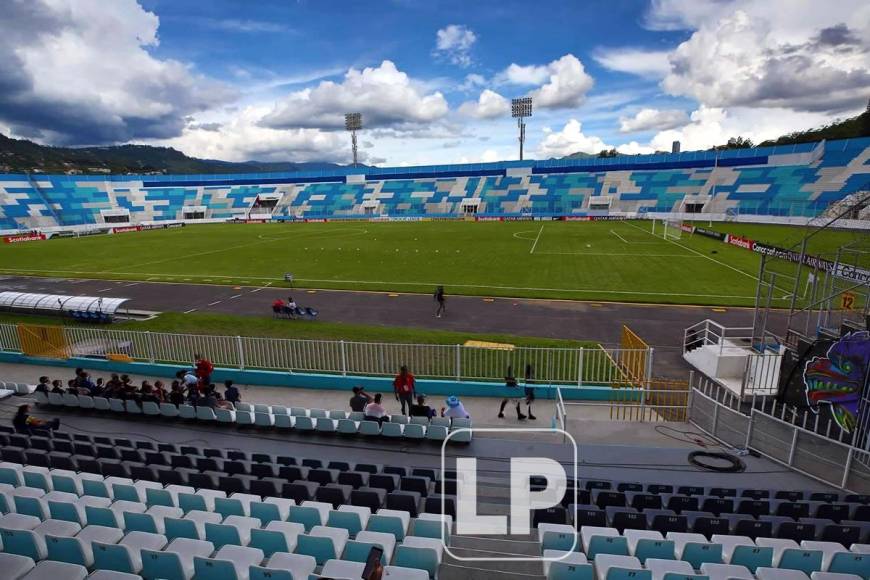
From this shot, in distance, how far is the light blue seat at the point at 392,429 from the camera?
10.0 m

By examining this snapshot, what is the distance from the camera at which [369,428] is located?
1016cm

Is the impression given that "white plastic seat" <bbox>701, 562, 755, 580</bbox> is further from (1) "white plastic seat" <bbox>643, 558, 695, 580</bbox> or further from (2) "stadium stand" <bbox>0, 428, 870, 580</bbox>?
(1) "white plastic seat" <bbox>643, 558, 695, 580</bbox>

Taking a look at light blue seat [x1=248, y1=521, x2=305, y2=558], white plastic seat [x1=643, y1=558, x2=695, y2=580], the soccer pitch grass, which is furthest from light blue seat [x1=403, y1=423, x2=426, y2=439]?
the soccer pitch grass

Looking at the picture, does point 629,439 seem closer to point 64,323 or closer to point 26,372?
point 26,372

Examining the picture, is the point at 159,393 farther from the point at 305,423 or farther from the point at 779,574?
the point at 779,574

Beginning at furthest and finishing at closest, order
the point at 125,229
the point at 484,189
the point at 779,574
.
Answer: the point at 484,189 → the point at 125,229 → the point at 779,574

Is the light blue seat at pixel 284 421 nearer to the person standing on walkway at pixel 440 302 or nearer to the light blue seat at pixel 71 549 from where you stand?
the light blue seat at pixel 71 549

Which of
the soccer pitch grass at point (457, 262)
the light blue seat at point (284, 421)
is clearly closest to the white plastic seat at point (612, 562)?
the light blue seat at point (284, 421)

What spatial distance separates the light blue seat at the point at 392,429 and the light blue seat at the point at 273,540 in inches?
167

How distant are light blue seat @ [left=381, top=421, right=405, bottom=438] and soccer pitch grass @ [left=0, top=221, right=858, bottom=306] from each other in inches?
521

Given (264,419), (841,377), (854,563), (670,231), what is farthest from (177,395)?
(670,231)

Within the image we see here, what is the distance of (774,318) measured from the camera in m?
20.8
